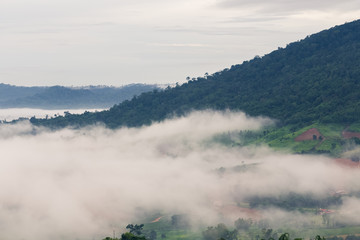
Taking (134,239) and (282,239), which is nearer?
(282,239)

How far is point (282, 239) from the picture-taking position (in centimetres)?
11862

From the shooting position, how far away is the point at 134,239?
15050cm

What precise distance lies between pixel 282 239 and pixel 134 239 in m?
42.3
